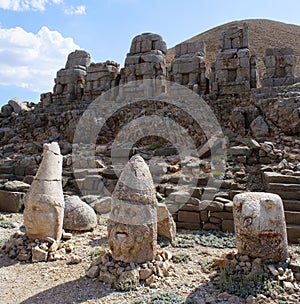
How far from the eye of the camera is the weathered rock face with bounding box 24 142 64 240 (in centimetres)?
A: 587

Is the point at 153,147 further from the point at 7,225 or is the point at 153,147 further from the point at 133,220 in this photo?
the point at 133,220

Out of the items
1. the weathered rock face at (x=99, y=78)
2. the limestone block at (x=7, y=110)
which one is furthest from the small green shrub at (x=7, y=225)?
the limestone block at (x=7, y=110)

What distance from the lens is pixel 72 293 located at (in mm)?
4457

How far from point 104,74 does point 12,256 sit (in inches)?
529

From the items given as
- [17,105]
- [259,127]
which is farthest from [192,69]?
[17,105]

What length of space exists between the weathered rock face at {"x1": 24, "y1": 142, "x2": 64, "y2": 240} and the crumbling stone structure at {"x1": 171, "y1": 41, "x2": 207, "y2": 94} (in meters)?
10.9

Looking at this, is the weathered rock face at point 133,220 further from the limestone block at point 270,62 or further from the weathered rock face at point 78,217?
the limestone block at point 270,62

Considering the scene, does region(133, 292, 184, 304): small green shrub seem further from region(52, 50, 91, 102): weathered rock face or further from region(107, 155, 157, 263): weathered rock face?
region(52, 50, 91, 102): weathered rock face

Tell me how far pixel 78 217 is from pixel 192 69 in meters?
11.1

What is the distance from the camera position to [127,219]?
479cm

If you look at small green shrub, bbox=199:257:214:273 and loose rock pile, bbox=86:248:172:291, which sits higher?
loose rock pile, bbox=86:248:172:291

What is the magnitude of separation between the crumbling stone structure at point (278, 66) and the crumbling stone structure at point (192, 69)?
9.75 feet

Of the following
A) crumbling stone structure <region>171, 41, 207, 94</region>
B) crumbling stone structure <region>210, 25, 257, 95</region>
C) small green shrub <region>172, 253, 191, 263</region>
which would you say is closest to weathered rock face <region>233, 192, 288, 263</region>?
small green shrub <region>172, 253, 191, 263</region>

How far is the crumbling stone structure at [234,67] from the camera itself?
15078 mm
